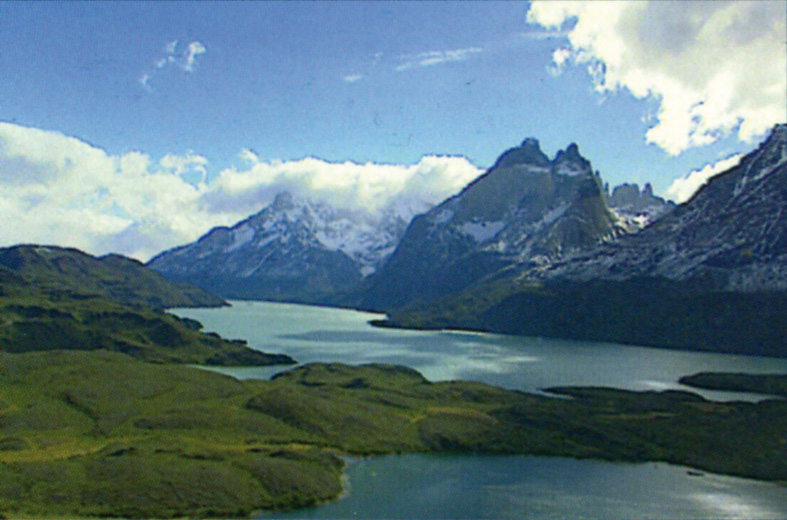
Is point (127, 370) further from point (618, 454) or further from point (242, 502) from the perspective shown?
point (618, 454)

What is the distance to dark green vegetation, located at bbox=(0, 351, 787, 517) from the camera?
9775 centimetres

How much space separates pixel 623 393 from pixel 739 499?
3144 inches

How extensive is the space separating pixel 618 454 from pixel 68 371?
401ft

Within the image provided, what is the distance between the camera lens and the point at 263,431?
131000mm

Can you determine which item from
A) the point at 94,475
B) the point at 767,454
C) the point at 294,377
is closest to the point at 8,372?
the point at 294,377

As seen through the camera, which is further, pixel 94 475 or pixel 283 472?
pixel 283 472

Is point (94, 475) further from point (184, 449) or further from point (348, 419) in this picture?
point (348, 419)

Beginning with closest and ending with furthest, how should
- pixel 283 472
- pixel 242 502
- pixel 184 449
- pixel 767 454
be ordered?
pixel 242 502
pixel 283 472
pixel 184 449
pixel 767 454

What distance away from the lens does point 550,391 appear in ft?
634

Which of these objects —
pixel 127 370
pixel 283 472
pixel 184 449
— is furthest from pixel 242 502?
pixel 127 370

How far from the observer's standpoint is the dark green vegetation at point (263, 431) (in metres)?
97.8

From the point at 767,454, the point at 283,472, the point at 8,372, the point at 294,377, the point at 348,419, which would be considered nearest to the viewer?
the point at 283,472

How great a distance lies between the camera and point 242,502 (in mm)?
97125

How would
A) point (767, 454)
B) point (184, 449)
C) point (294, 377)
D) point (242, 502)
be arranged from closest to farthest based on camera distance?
point (242, 502) < point (184, 449) < point (767, 454) < point (294, 377)
